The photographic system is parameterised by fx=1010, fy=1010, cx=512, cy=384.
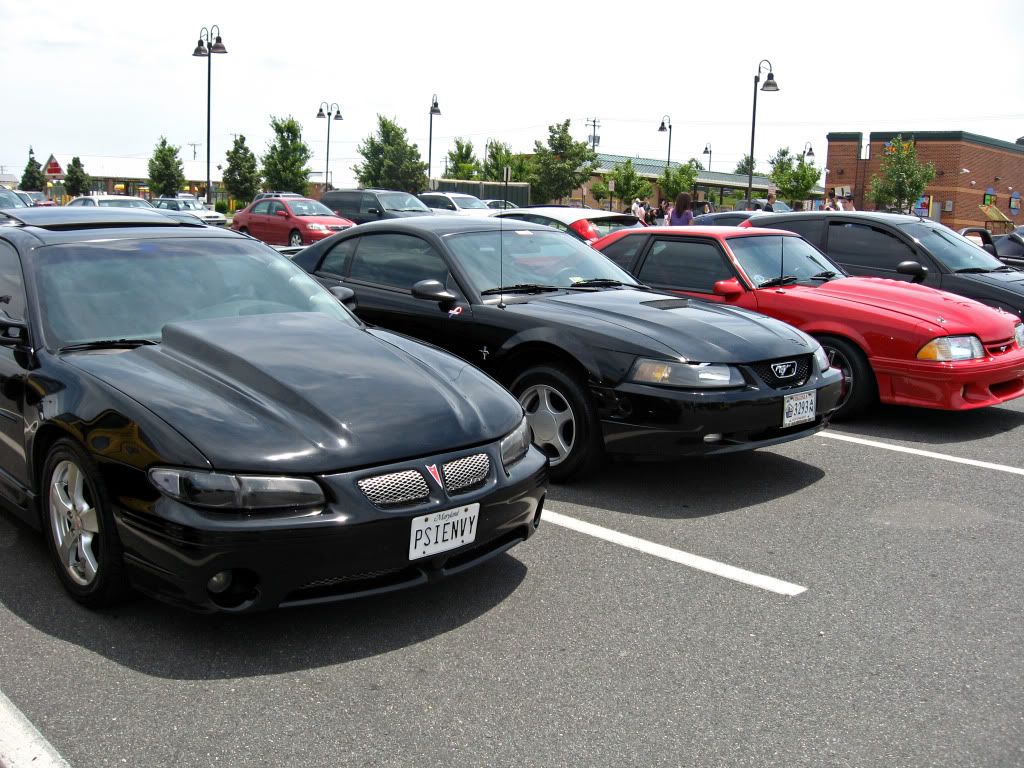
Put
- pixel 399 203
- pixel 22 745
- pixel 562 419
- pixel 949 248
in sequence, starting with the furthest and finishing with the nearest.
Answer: pixel 399 203 < pixel 949 248 < pixel 562 419 < pixel 22 745

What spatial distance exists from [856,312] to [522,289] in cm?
275

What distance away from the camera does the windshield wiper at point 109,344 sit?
13.4 feet

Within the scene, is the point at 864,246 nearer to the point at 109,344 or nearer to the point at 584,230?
the point at 584,230

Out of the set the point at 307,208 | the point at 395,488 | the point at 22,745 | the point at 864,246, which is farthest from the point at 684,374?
the point at 307,208

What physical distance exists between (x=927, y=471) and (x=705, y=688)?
351 centimetres

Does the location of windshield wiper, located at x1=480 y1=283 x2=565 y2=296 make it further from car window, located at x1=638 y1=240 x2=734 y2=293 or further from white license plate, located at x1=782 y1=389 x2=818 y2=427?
car window, located at x1=638 y1=240 x2=734 y2=293

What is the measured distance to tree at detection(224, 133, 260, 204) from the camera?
5422 centimetres

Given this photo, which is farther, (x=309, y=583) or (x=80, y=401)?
(x=80, y=401)

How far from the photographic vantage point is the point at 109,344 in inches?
163

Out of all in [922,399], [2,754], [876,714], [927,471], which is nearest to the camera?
[2,754]

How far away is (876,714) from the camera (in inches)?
124

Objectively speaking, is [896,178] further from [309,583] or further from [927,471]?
[309,583]

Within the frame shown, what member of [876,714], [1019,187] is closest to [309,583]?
[876,714]

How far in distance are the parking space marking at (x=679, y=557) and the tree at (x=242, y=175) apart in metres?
52.6
